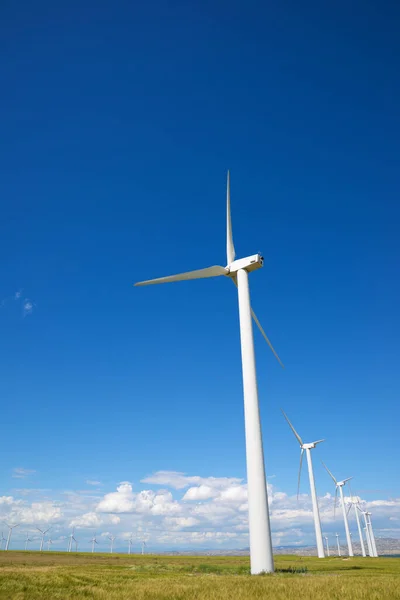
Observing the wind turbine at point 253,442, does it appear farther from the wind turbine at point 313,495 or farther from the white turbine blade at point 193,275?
the wind turbine at point 313,495

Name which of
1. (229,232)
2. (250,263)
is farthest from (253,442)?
(229,232)

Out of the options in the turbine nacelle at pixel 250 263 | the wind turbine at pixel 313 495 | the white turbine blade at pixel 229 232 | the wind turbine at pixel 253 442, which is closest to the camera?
the wind turbine at pixel 253 442

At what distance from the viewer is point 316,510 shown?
88312 millimetres

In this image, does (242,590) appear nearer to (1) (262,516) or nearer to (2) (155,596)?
(2) (155,596)

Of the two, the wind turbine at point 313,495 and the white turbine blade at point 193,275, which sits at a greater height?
the white turbine blade at point 193,275

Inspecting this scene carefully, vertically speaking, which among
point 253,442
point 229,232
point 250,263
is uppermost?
point 229,232

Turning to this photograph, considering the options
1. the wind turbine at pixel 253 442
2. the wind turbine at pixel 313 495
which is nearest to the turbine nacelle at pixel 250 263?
the wind turbine at pixel 253 442

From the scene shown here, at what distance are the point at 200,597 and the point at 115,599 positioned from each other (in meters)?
3.34

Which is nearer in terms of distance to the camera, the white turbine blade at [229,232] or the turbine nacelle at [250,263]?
the turbine nacelle at [250,263]

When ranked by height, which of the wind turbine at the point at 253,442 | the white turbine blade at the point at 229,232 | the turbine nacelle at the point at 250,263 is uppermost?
the white turbine blade at the point at 229,232

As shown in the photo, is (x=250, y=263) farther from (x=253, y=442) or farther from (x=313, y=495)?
(x=313, y=495)

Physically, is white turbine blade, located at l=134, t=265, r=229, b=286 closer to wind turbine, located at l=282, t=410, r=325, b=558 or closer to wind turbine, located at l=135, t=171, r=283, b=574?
wind turbine, located at l=135, t=171, r=283, b=574

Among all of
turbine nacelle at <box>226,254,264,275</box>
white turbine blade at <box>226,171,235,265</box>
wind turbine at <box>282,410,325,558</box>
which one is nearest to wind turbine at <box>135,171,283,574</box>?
turbine nacelle at <box>226,254,264,275</box>

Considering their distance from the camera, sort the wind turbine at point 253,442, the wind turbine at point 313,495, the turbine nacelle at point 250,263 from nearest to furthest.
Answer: the wind turbine at point 253,442, the turbine nacelle at point 250,263, the wind turbine at point 313,495
